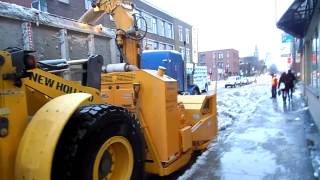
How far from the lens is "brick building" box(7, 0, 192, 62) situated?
21.2 meters

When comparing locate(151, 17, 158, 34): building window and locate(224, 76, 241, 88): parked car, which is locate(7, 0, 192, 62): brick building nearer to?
locate(151, 17, 158, 34): building window

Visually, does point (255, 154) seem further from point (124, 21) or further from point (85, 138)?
point (85, 138)

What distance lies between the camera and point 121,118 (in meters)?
3.96

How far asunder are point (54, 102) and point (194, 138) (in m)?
3.38

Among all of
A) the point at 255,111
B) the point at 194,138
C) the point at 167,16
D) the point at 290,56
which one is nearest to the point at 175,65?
the point at 255,111

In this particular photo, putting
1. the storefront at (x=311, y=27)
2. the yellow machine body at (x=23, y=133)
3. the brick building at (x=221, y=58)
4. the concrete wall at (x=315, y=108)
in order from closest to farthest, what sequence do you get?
1. the yellow machine body at (x=23, y=133)
2. the concrete wall at (x=315, y=108)
3. the storefront at (x=311, y=27)
4. the brick building at (x=221, y=58)

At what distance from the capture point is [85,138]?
3.47m

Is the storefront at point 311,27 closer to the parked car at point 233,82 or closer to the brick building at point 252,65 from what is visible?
the parked car at point 233,82

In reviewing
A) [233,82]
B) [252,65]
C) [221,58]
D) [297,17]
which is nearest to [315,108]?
[297,17]

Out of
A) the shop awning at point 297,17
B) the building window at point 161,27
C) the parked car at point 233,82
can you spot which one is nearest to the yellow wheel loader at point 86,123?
the shop awning at point 297,17

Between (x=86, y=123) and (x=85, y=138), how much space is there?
14 cm

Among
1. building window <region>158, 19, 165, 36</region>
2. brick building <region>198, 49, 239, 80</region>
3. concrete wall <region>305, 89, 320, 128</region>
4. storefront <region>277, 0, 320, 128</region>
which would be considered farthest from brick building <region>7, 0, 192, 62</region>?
brick building <region>198, 49, 239, 80</region>

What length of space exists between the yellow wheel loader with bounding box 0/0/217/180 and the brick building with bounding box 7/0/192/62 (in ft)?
51.1

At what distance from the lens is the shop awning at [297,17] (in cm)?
1023
